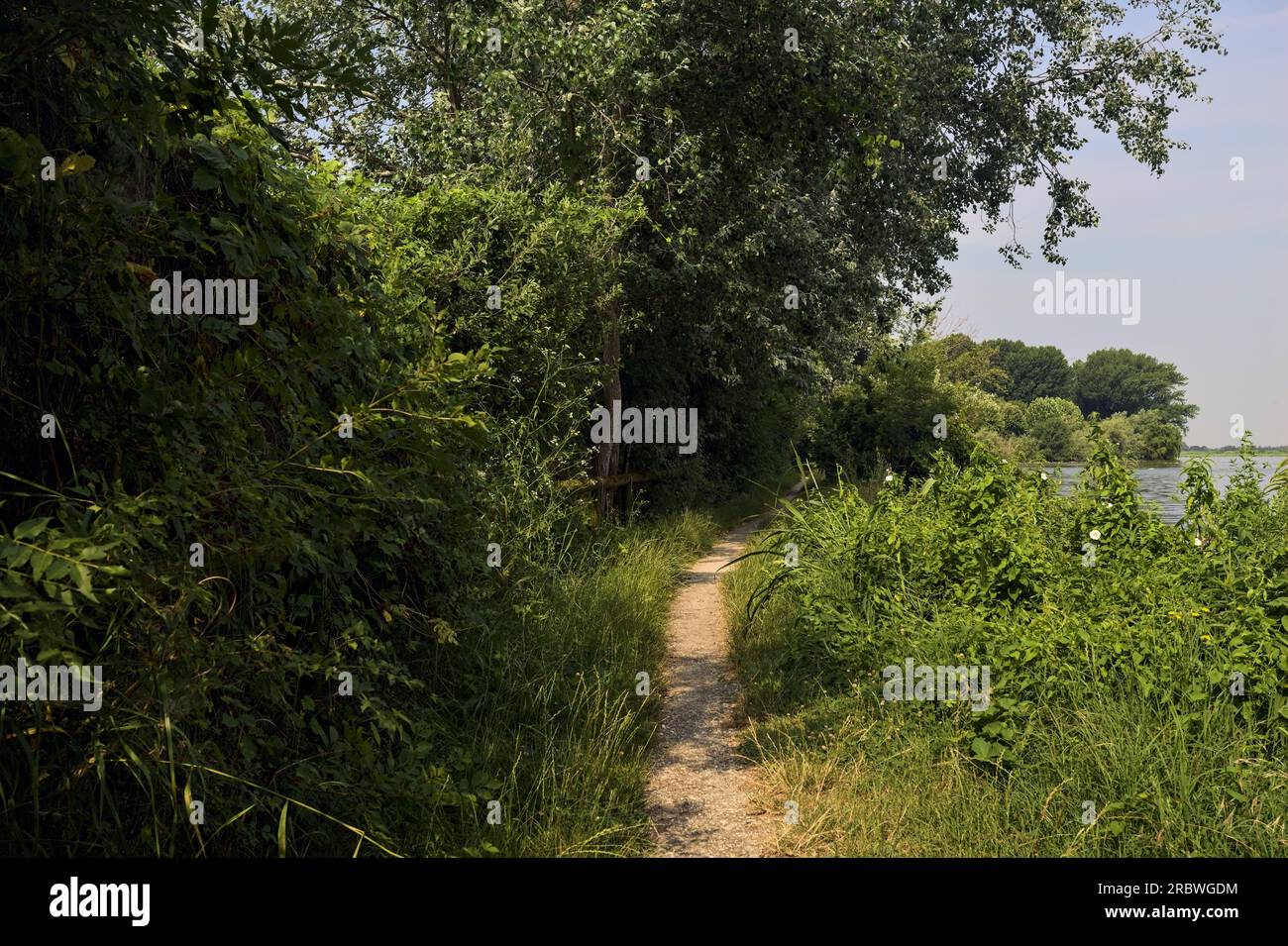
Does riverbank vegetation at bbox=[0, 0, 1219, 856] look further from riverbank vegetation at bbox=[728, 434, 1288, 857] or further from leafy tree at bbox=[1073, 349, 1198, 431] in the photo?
leafy tree at bbox=[1073, 349, 1198, 431]

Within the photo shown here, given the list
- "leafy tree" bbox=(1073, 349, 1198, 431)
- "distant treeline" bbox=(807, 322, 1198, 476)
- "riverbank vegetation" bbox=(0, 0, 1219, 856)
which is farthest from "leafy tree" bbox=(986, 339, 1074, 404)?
"riverbank vegetation" bbox=(0, 0, 1219, 856)

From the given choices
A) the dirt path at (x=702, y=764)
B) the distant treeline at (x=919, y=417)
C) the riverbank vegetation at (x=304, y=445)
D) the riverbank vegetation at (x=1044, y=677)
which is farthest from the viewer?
the distant treeline at (x=919, y=417)

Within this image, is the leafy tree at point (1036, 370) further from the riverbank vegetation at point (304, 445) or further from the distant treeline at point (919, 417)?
the riverbank vegetation at point (304, 445)

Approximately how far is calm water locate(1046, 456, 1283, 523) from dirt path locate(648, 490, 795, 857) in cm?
311

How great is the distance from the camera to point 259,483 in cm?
346

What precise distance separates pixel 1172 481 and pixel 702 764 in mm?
4058

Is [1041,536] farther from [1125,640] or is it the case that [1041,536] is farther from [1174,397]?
[1174,397]

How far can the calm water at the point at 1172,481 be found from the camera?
6926 millimetres

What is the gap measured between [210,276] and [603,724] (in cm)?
323

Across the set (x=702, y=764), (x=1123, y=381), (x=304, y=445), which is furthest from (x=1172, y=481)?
(x=1123, y=381)

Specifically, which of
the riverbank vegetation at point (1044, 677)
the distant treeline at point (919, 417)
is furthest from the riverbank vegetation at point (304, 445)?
the distant treeline at point (919, 417)

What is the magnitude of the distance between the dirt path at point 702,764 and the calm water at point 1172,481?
10.2 ft

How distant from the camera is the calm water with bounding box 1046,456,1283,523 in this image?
22.7 feet
